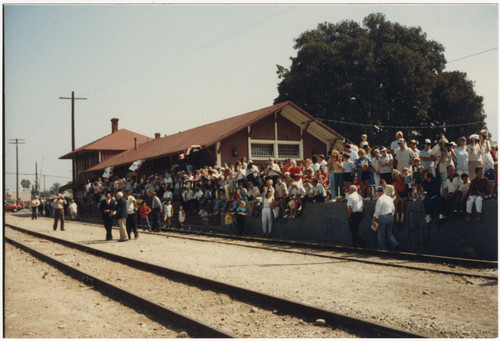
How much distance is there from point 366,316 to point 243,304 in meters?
2.10

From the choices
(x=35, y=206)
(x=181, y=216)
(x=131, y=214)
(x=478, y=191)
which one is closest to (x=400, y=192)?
(x=478, y=191)

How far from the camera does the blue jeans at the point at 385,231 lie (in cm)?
1329

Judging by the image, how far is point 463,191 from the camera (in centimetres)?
1230

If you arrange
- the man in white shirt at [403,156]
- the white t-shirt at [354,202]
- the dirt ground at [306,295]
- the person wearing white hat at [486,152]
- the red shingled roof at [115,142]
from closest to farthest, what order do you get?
the dirt ground at [306,295] < the person wearing white hat at [486,152] < the white t-shirt at [354,202] < the man in white shirt at [403,156] < the red shingled roof at [115,142]

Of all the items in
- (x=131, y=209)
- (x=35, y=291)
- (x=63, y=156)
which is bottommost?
(x=35, y=291)

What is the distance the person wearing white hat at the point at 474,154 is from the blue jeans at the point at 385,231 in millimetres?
2280

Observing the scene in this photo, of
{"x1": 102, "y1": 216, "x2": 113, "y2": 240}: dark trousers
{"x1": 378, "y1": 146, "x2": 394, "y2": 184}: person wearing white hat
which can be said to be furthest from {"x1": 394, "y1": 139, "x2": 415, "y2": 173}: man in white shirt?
{"x1": 102, "y1": 216, "x2": 113, "y2": 240}: dark trousers

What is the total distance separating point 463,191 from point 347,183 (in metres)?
4.38

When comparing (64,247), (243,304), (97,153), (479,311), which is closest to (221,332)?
(243,304)

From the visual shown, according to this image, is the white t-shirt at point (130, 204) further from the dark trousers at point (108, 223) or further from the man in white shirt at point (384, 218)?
the man in white shirt at point (384, 218)

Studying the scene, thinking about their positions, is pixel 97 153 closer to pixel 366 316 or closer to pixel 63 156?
pixel 63 156

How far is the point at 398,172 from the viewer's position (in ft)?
45.1

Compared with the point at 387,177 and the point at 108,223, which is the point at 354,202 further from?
the point at 108,223

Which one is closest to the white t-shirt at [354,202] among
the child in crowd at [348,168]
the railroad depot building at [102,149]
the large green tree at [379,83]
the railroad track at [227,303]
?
the child in crowd at [348,168]
